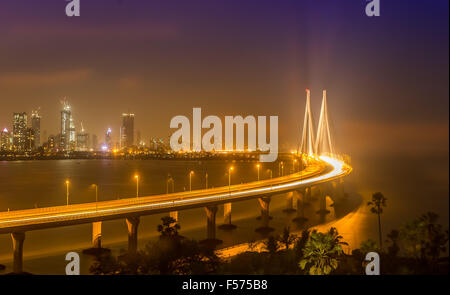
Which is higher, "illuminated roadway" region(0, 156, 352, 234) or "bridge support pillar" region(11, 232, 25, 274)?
"illuminated roadway" region(0, 156, 352, 234)

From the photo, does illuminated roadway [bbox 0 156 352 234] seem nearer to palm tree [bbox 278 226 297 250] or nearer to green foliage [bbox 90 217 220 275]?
green foliage [bbox 90 217 220 275]

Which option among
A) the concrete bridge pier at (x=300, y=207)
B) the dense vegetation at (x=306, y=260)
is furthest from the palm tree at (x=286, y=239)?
the concrete bridge pier at (x=300, y=207)

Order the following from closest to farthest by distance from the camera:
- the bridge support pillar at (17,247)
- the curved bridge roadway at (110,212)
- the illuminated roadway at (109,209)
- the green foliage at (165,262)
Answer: the green foliage at (165,262) → the bridge support pillar at (17,247) → the curved bridge roadway at (110,212) → the illuminated roadway at (109,209)

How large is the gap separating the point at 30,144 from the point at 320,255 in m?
196

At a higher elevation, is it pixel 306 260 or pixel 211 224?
pixel 306 260

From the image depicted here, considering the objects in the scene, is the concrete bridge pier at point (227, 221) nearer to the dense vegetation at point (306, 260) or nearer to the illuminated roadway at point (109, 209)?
the illuminated roadway at point (109, 209)

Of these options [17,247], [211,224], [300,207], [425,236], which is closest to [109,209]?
[17,247]

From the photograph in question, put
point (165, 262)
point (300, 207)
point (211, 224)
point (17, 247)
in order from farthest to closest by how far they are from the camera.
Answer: point (300, 207)
point (211, 224)
point (17, 247)
point (165, 262)

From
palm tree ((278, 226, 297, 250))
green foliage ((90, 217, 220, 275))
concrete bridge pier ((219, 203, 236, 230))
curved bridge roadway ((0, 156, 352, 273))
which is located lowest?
concrete bridge pier ((219, 203, 236, 230))

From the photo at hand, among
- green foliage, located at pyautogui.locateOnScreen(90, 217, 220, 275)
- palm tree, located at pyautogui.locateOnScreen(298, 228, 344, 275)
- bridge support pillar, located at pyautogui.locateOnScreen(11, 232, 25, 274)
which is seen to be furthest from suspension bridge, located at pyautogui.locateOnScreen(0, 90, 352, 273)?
palm tree, located at pyautogui.locateOnScreen(298, 228, 344, 275)

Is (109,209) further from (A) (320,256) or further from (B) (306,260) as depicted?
(A) (320,256)
